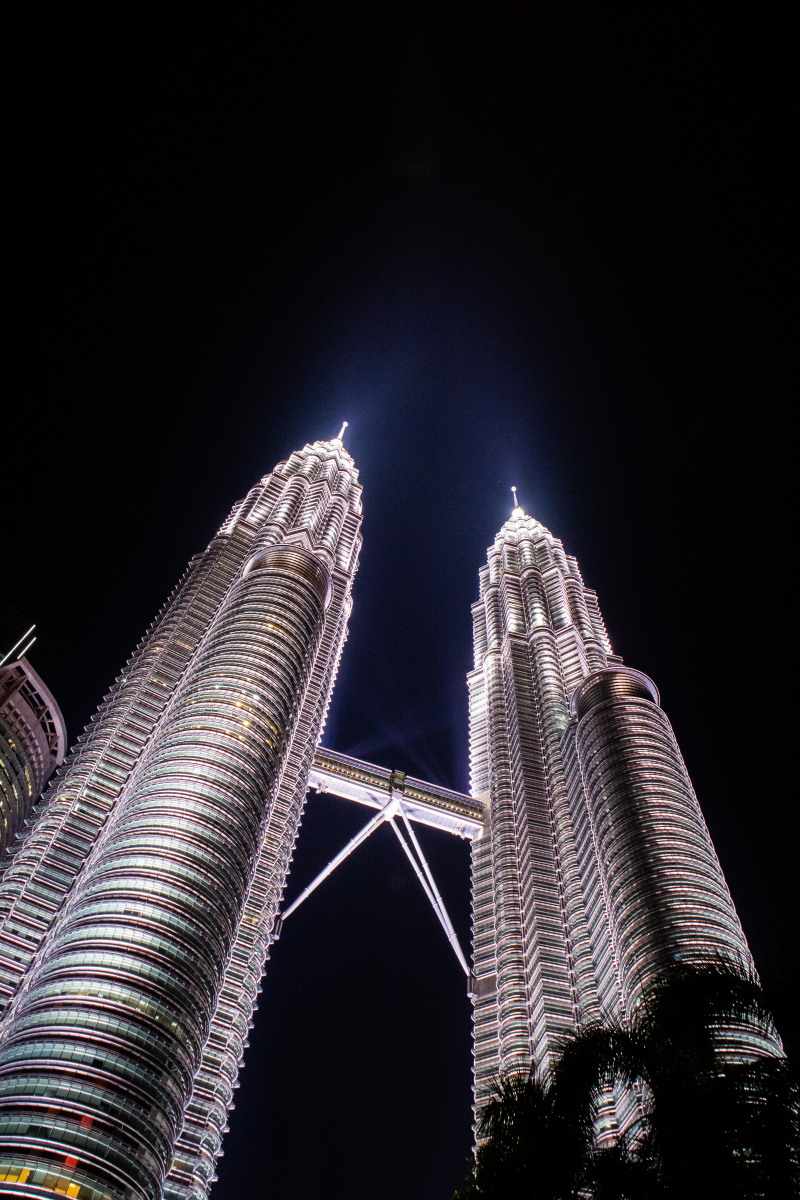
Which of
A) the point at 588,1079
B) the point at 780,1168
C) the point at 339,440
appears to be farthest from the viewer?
the point at 339,440

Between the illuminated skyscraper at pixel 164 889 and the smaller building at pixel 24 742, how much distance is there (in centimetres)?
383

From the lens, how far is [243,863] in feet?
261

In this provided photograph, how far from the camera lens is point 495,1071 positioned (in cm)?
8119

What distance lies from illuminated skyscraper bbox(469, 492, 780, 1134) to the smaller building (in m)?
49.9

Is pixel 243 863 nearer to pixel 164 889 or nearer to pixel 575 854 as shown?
pixel 164 889

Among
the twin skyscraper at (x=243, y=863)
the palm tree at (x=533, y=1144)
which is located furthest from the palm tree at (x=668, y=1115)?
the twin skyscraper at (x=243, y=863)

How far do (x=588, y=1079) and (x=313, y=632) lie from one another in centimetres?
8920

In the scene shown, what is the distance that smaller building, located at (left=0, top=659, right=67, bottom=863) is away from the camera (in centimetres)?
9081

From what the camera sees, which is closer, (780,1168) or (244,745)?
(780,1168)

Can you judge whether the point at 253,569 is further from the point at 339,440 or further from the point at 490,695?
the point at 339,440

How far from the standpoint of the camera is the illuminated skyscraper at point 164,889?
180ft

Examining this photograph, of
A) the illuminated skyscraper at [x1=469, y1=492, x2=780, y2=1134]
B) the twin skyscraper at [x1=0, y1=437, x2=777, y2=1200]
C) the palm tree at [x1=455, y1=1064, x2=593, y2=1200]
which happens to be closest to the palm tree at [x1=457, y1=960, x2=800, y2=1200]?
the palm tree at [x1=455, y1=1064, x2=593, y2=1200]

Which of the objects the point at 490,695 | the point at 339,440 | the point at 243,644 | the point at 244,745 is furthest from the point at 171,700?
the point at 339,440

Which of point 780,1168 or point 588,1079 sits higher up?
point 588,1079
